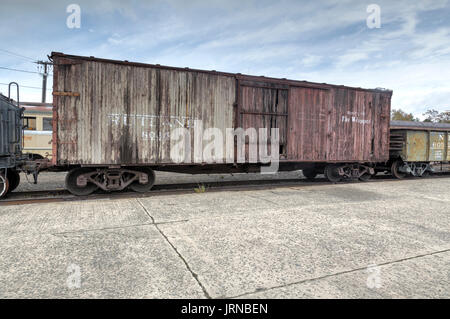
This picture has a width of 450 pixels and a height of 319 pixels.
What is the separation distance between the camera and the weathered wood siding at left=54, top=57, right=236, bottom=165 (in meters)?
7.63

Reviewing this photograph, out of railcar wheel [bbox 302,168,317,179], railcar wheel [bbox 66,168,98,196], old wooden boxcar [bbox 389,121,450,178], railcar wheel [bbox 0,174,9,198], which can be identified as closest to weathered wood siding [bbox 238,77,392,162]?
railcar wheel [bbox 302,168,317,179]

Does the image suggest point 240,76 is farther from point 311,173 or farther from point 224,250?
point 224,250

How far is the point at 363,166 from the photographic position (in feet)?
38.4

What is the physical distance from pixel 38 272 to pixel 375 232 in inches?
198

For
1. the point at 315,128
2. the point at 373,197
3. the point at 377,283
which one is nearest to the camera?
the point at 377,283

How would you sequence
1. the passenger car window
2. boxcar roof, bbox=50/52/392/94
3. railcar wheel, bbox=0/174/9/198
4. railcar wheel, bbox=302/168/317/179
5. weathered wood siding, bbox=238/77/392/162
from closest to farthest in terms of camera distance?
1. railcar wheel, bbox=0/174/9/198
2. boxcar roof, bbox=50/52/392/94
3. weathered wood siding, bbox=238/77/392/162
4. railcar wheel, bbox=302/168/317/179
5. the passenger car window

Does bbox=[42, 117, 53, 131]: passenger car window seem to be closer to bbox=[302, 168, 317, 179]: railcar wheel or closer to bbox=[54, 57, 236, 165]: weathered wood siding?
bbox=[54, 57, 236, 165]: weathered wood siding

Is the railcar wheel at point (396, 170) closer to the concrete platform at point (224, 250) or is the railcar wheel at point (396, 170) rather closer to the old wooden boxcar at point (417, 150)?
the old wooden boxcar at point (417, 150)

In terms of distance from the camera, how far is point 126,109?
26.6 feet

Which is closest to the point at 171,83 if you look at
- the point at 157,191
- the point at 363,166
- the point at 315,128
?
the point at 157,191

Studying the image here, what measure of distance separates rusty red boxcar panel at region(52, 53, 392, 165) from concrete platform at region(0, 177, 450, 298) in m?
2.10

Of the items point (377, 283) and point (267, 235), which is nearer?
point (377, 283)

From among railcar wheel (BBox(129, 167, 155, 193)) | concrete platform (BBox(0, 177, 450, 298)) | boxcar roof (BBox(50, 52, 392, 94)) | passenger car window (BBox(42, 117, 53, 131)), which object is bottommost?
concrete platform (BBox(0, 177, 450, 298))
